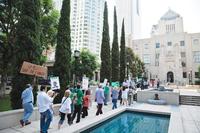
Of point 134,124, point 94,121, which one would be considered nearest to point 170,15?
point 134,124

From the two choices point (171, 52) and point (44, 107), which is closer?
point (44, 107)

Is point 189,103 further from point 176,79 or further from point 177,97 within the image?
point 176,79

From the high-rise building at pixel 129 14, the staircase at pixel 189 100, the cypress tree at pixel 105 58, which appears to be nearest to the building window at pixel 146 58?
the cypress tree at pixel 105 58

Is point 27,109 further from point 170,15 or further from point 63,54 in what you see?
point 170,15

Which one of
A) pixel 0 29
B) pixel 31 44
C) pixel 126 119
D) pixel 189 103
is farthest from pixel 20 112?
pixel 189 103

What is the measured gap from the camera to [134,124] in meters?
9.73

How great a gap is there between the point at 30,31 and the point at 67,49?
3.57 meters

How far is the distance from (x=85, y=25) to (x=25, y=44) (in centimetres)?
11038

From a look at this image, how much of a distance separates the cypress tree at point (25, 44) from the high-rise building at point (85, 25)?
105 metres

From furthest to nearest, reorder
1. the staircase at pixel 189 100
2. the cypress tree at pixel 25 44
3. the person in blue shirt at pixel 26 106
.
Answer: the staircase at pixel 189 100
the cypress tree at pixel 25 44
the person in blue shirt at pixel 26 106

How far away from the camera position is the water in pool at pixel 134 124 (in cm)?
839

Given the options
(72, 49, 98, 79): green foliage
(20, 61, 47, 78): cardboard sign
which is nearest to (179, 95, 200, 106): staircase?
(20, 61, 47, 78): cardboard sign

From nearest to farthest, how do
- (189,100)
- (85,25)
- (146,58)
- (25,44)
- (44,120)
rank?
(44,120) → (25,44) → (189,100) → (146,58) → (85,25)

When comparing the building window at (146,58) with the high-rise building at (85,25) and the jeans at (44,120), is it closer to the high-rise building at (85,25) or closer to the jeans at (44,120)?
the high-rise building at (85,25)
